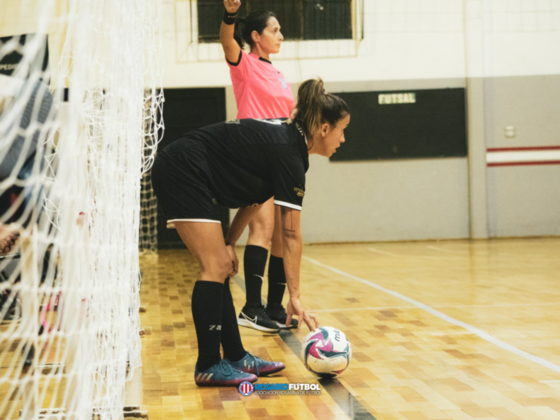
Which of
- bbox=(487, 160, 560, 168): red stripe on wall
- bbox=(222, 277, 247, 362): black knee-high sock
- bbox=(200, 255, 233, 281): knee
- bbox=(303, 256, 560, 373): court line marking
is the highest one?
bbox=(487, 160, 560, 168): red stripe on wall

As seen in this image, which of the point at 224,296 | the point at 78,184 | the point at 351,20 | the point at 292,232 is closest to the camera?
the point at 78,184

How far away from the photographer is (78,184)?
163 cm

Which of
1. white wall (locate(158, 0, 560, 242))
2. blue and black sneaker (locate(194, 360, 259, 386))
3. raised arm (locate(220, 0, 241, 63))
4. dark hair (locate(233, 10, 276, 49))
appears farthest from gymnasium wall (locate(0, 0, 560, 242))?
blue and black sneaker (locate(194, 360, 259, 386))

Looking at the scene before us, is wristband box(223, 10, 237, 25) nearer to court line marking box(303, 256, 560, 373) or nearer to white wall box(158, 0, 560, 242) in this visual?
court line marking box(303, 256, 560, 373)

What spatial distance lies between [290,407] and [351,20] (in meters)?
7.62

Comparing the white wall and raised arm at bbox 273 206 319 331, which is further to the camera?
the white wall

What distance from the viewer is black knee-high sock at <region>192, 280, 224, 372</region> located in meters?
2.21

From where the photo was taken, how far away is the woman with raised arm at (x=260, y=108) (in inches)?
127

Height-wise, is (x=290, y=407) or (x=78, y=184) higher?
(x=78, y=184)

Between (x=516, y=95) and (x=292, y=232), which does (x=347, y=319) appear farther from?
(x=516, y=95)

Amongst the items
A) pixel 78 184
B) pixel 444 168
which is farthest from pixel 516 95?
pixel 78 184

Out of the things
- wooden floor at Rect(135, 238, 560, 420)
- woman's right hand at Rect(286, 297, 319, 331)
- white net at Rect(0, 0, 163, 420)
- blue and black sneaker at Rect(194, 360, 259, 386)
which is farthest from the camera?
blue and black sneaker at Rect(194, 360, 259, 386)

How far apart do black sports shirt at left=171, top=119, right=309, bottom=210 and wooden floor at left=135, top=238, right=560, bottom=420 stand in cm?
70

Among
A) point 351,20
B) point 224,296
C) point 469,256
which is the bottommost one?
point 469,256
